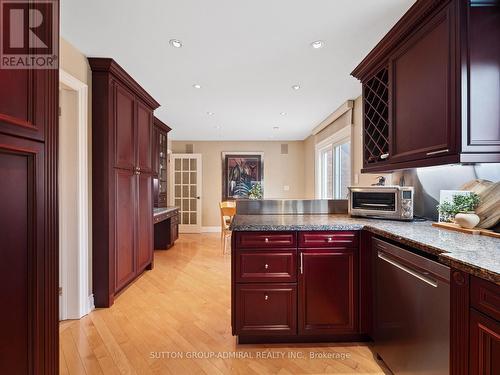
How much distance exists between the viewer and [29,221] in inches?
38.5

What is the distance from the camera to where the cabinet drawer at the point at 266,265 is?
1.89m

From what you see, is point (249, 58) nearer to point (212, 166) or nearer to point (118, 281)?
point (118, 281)

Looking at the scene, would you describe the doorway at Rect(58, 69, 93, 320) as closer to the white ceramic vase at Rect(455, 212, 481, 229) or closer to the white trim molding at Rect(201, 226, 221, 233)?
the white ceramic vase at Rect(455, 212, 481, 229)

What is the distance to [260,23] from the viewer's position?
1859 millimetres

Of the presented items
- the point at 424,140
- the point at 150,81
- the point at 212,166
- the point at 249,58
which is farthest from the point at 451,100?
the point at 212,166

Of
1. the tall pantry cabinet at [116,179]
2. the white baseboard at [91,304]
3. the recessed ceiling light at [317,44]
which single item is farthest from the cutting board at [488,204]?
the white baseboard at [91,304]

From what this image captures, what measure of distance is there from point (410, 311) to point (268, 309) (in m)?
0.92

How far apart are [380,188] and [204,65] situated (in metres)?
2.01

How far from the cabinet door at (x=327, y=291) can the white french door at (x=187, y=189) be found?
4.80 meters

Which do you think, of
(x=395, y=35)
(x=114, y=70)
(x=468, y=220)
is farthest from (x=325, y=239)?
(x=114, y=70)

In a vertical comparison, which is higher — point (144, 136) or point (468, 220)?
point (144, 136)

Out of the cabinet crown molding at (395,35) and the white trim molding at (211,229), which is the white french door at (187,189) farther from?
the cabinet crown molding at (395,35)

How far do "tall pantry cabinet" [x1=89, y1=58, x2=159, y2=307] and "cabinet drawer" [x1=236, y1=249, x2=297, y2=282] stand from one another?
4.76 ft

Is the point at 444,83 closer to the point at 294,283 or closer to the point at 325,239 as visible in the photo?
the point at 325,239
